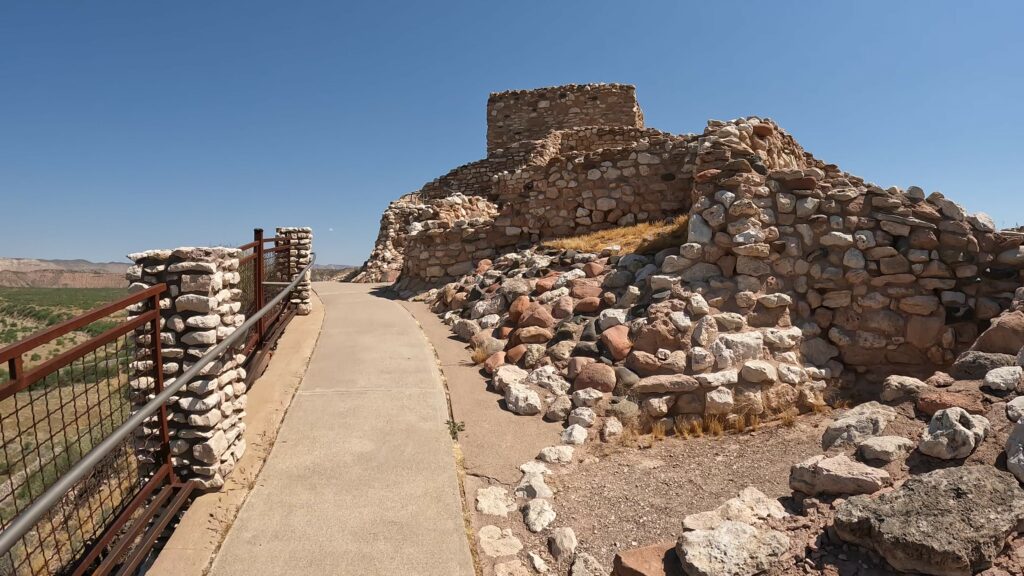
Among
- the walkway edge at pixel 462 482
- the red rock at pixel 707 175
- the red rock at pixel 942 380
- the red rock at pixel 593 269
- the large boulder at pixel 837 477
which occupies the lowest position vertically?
the walkway edge at pixel 462 482

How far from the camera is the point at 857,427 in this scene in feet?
14.5

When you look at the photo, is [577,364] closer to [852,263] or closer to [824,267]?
[824,267]

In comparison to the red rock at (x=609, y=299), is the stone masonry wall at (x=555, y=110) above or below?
above

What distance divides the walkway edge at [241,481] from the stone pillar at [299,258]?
7.74 feet

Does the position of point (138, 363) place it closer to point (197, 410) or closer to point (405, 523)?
point (197, 410)

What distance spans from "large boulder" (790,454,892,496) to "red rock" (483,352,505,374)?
4069mm

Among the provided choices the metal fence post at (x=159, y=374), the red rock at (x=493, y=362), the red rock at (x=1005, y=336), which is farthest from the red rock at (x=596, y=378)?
the metal fence post at (x=159, y=374)

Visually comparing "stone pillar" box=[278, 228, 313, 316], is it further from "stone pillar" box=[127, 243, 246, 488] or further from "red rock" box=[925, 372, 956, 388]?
"red rock" box=[925, 372, 956, 388]

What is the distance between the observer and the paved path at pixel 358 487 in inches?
153

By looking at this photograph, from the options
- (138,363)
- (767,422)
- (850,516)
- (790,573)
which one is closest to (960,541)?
(850,516)

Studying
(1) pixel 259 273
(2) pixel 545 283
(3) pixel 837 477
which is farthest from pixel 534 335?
(3) pixel 837 477

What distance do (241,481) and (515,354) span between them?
3694mm

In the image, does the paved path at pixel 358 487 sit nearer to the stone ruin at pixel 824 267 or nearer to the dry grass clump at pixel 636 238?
the stone ruin at pixel 824 267

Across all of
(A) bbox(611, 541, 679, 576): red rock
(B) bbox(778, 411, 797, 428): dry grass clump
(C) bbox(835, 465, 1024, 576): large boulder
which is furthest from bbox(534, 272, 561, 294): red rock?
(C) bbox(835, 465, 1024, 576): large boulder
